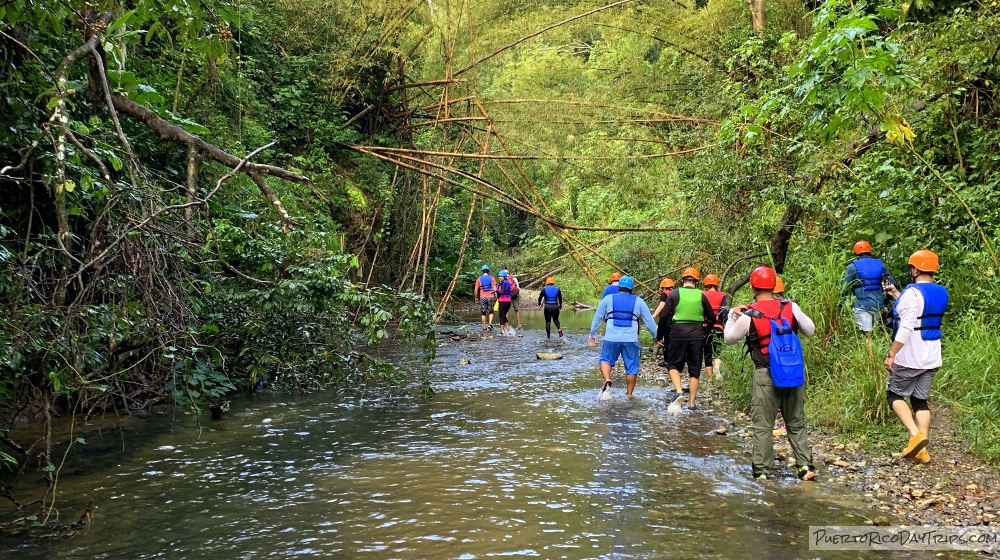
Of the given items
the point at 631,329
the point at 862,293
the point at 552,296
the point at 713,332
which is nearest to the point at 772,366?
the point at 862,293

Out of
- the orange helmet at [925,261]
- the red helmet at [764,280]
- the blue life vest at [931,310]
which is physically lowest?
the blue life vest at [931,310]

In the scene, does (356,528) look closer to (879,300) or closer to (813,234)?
(879,300)

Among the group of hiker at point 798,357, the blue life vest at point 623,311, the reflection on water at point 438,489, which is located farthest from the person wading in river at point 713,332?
the group of hiker at point 798,357

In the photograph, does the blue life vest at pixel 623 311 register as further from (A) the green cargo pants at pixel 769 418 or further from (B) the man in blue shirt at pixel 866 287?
(A) the green cargo pants at pixel 769 418

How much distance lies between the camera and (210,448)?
8148 mm

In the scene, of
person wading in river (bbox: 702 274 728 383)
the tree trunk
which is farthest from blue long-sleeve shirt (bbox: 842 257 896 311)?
the tree trunk

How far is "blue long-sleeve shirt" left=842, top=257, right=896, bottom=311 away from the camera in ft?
29.7

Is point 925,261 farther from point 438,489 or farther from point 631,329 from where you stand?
point 438,489

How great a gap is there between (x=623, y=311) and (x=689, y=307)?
0.96 meters

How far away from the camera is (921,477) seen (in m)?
6.46

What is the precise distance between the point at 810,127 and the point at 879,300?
10.5ft

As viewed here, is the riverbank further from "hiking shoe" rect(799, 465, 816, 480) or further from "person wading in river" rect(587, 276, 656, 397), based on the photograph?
"person wading in river" rect(587, 276, 656, 397)

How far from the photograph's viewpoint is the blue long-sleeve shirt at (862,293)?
905 centimetres

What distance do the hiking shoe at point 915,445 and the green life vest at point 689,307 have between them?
13.4 ft
